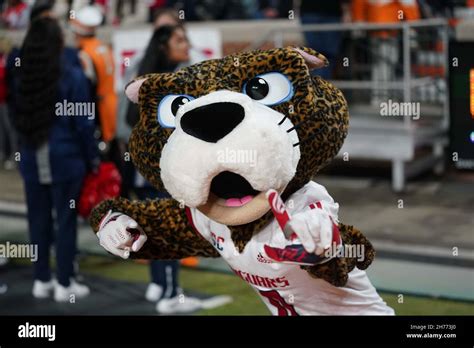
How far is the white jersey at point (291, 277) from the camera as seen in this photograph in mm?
2705

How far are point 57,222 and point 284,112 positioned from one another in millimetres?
2660

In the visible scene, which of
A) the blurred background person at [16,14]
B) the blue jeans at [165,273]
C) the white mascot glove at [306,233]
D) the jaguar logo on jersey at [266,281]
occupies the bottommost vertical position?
the blue jeans at [165,273]

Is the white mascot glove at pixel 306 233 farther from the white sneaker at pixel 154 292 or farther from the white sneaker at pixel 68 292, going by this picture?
the white sneaker at pixel 68 292

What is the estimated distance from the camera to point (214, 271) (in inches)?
220

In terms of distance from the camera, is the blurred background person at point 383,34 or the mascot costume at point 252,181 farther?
the blurred background person at point 383,34

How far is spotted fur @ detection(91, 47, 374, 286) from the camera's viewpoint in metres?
2.63

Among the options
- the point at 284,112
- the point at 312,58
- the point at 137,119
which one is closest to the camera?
the point at 284,112

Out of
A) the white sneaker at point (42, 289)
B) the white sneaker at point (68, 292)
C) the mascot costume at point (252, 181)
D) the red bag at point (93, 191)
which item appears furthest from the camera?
the white sneaker at point (42, 289)

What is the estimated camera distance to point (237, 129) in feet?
8.20

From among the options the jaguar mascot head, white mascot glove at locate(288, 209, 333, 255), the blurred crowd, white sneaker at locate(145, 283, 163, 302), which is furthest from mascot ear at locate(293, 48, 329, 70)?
white sneaker at locate(145, 283, 163, 302)

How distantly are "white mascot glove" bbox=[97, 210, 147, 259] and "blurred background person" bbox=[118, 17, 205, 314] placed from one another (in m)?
1.47

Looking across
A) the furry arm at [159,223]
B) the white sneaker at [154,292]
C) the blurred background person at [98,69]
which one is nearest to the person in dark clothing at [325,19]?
the blurred background person at [98,69]

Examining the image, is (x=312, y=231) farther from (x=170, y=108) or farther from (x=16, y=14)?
(x=16, y=14)

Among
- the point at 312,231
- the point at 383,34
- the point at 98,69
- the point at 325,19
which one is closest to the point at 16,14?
the point at 325,19
